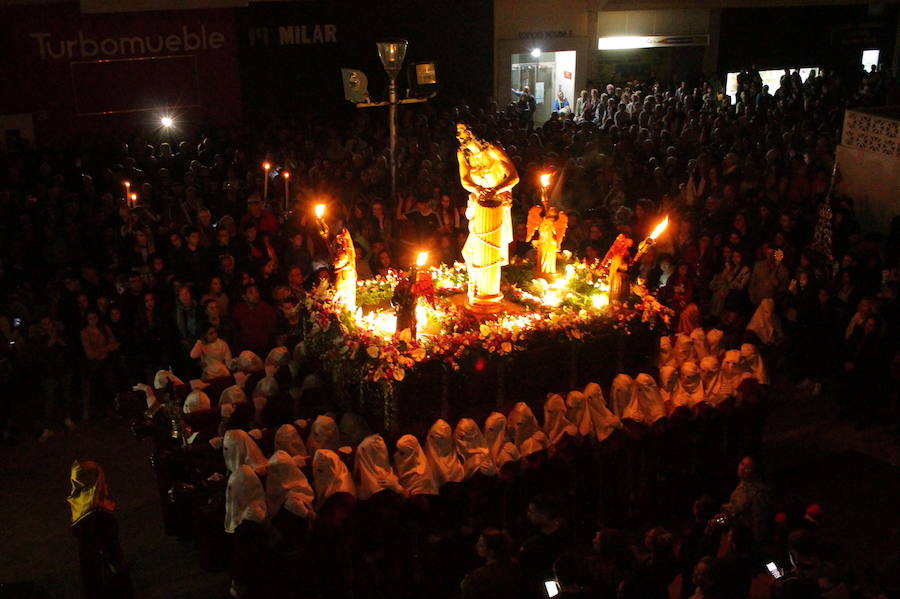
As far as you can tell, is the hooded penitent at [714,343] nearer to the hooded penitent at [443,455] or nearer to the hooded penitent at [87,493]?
the hooded penitent at [443,455]

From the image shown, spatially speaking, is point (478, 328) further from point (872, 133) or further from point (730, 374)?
point (872, 133)

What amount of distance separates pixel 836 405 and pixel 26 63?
1573 centimetres

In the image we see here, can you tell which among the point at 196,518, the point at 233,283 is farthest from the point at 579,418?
the point at 233,283

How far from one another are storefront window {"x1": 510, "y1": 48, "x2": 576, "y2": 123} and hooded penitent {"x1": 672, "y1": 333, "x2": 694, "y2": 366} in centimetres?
1571

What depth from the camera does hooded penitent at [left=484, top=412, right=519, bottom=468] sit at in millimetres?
8008

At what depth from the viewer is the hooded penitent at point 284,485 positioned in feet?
23.9

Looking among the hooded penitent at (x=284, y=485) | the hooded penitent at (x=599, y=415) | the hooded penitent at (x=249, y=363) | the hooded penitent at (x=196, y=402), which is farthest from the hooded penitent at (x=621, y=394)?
the hooded penitent at (x=196, y=402)

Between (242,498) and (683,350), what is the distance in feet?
15.1

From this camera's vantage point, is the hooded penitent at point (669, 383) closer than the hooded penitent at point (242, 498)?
No

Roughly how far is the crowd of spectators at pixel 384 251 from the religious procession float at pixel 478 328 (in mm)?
1185

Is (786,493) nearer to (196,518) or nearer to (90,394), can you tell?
(196,518)

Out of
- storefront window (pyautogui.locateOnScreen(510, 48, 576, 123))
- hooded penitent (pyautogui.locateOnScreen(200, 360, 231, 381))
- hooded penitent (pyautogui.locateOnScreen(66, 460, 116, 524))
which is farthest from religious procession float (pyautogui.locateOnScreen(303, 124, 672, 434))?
storefront window (pyautogui.locateOnScreen(510, 48, 576, 123))

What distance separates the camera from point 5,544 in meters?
8.30

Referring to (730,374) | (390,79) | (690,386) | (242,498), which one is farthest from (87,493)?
(730,374)
